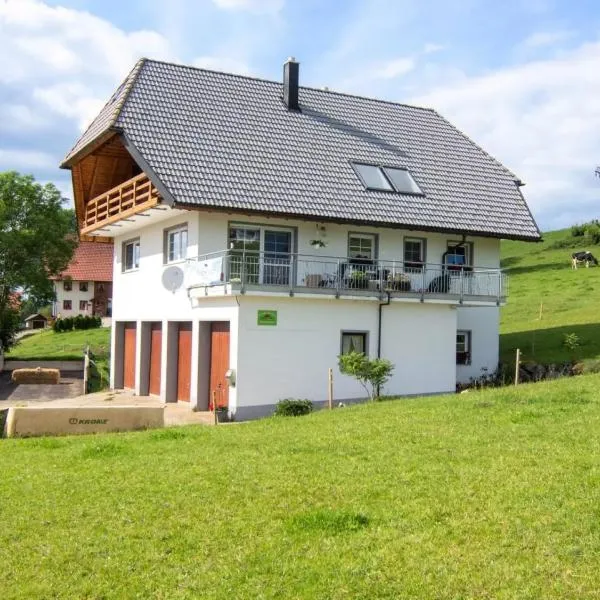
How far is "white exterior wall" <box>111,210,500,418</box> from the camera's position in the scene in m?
20.5

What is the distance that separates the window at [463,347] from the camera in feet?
84.7

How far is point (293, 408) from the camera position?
1933 cm

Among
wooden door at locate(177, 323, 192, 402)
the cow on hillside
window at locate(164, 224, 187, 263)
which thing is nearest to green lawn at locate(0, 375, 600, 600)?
wooden door at locate(177, 323, 192, 402)

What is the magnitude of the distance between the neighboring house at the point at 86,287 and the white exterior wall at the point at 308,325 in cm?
4784

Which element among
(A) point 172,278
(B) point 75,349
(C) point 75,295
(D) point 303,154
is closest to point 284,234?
(D) point 303,154

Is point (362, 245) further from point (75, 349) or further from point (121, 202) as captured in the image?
point (75, 349)

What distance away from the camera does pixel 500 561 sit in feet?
21.1

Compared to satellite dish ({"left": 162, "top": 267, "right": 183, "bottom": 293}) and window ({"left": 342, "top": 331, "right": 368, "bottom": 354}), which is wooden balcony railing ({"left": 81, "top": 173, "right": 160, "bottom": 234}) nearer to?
satellite dish ({"left": 162, "top": 267, "right": 183, "bottom": 293})

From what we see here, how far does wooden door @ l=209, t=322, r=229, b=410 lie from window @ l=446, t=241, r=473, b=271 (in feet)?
25.1

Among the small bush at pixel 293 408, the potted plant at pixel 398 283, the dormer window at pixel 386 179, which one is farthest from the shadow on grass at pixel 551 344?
the small bush at pixel 293 408

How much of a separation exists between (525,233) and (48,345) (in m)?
31.3

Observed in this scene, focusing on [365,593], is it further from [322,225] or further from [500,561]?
[322,225]

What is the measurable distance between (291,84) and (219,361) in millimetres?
10225

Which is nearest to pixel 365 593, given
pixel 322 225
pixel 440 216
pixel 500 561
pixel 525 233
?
pixel 500 561
